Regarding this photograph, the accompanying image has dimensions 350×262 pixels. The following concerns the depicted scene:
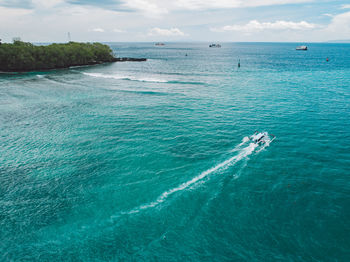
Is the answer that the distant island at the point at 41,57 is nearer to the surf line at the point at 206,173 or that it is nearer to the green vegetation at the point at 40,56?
the green vegetation at the point at 40,56

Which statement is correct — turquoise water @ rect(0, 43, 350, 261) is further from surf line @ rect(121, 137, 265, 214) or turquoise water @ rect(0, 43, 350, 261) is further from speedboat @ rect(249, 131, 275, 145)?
speedboat @ rect(249, 131, 275, 145)

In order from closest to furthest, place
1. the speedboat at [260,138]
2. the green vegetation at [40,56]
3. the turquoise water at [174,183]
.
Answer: the turquoise water at [174,183] < the speedboat at [260,138] < the green vegetation at [40,56]

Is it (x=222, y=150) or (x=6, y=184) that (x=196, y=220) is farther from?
(x=6, y=184)

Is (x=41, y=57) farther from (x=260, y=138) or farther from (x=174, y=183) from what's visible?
(x=260, y=138)

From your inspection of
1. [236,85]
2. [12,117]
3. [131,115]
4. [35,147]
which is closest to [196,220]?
[35,147]

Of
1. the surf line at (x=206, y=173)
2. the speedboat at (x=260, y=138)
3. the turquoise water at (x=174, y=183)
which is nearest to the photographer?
the turquoise water at (x=174, y=183)

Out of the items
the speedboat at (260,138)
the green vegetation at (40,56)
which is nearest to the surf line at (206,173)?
the speedboat at (260,138)
